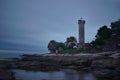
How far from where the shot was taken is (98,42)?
64.4 meters

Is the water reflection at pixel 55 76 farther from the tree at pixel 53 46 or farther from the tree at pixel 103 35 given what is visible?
the tree at pixel 53 46

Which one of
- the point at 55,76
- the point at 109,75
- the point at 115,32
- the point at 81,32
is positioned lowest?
the point at 55,76

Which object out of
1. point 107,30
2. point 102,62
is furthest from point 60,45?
point 102,62

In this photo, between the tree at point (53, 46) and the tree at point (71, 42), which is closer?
the tree at point (71, 42)

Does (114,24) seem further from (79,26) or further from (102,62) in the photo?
(102,62)

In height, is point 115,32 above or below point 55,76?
above

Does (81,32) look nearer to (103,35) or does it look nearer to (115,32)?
(103,35)

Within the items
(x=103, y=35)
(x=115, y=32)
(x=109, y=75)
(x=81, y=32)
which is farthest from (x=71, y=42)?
(x=109, y=75)

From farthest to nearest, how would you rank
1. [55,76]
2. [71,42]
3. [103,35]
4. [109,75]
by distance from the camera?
[71,42]
[103,35]
[55,76]
[109,75]

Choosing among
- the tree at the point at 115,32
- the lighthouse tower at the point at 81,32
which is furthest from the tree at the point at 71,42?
the tree at the point at 115,32

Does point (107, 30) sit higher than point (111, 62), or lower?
higher

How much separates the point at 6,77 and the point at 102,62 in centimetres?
1563

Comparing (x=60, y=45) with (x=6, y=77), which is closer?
(x=6, y=77)

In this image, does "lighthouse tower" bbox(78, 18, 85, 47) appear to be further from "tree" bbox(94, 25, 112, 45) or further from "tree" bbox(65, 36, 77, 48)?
"tree" bbox(94, 25, 112, 45)
